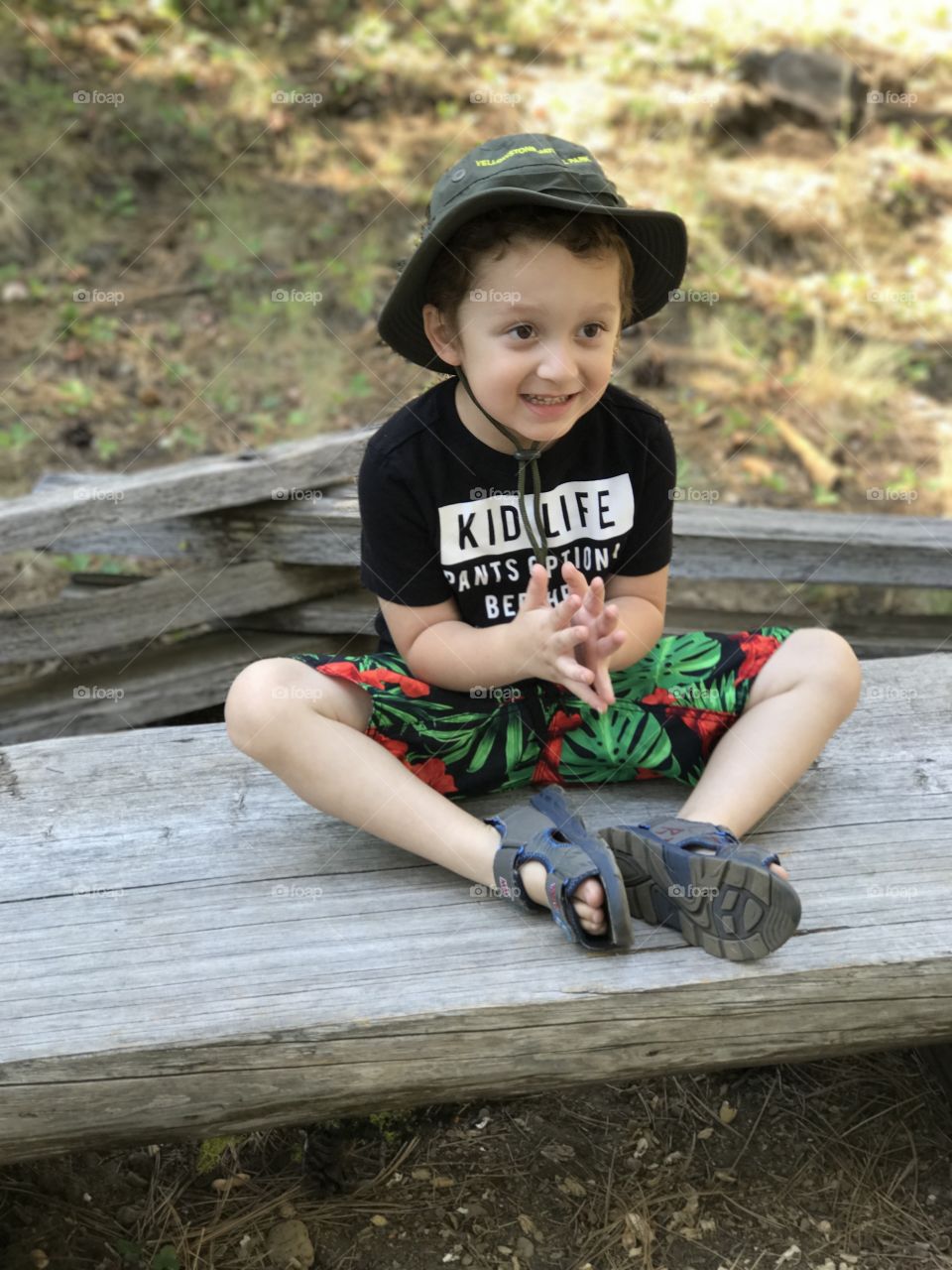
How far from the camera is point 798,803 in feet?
7.61

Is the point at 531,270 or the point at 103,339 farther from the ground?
the point at 531,270

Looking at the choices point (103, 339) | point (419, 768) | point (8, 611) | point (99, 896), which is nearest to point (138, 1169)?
point (99, 896)

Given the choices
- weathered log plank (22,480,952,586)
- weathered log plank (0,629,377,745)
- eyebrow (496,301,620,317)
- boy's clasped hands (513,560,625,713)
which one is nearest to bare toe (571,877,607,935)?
boy's clasped hands (513,560,625,713)

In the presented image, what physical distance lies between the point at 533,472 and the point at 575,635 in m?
0.40

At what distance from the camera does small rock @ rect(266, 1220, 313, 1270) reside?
2.25 m

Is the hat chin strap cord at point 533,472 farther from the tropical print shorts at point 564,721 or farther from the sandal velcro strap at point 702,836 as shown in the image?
the sandal velcro strap at point 702,836

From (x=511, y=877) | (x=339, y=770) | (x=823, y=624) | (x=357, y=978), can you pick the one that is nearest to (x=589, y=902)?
(x=511, y=877)

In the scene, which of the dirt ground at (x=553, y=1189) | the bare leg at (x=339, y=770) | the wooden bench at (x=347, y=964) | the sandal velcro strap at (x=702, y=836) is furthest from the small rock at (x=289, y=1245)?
the sandal velcro strap at (x=702, y=836)

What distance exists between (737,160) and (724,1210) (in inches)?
202

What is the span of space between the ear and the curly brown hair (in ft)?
0.15

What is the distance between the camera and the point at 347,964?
1.92 metres

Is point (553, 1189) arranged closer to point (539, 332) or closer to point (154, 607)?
point (539, 332)

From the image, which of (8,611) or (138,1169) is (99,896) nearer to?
(138,1169)

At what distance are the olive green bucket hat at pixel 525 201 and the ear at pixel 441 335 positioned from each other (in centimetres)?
2
